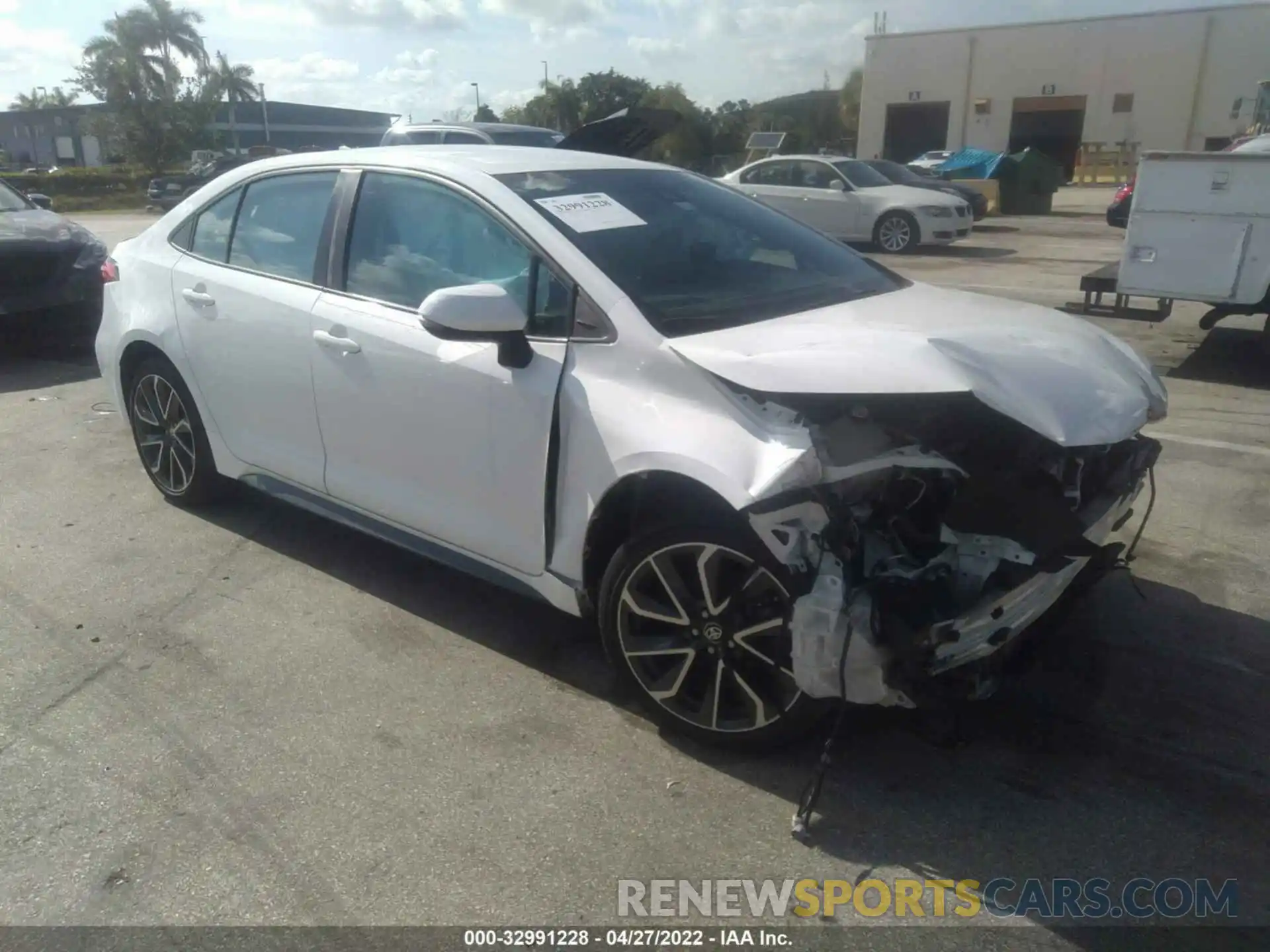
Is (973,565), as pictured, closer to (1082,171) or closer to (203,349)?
(203,349)

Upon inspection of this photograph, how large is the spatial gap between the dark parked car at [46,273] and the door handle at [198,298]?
4.54 m

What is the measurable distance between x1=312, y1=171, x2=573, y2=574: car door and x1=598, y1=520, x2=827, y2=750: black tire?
407 millimetres

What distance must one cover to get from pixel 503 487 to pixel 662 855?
4.21 ft

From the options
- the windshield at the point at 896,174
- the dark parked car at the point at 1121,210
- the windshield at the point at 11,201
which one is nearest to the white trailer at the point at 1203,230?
the windshield at the point at 11,201

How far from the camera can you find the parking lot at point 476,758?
8.71 feet

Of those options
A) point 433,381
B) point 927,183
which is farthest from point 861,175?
point 433,381

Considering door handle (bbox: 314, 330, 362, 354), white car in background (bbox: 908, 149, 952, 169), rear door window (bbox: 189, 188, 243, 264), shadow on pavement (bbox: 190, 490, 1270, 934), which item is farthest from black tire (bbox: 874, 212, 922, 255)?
door handle (bbox: 314, 330, 362, 354)

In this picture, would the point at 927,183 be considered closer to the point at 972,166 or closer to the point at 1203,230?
the point at 972,166

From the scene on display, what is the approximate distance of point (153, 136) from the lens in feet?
165

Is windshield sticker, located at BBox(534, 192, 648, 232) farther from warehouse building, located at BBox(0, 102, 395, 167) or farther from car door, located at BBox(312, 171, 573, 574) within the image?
warehouse building, located at BBox(0, 102, 395, 167)

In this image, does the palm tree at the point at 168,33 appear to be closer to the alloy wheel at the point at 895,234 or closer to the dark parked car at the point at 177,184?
the dark parked car at the point at 177,184

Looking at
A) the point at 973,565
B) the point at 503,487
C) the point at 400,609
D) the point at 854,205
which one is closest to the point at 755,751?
the point at 973,565

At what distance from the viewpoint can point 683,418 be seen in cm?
294

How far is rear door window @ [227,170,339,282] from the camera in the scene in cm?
412
